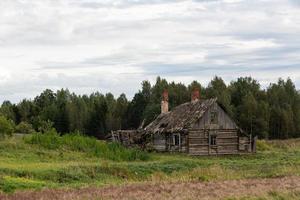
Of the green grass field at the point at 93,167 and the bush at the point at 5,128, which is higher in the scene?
the bush at the point at 5,128

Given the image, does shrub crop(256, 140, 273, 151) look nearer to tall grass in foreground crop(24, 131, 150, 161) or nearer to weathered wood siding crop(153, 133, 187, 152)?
weathered wood siding crop(153, 133, 187, 152)

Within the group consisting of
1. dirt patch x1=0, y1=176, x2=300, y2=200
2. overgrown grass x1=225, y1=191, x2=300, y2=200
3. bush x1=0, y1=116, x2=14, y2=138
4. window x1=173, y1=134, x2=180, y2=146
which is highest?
bush x1=0, y1=116, x2=14, y2=138

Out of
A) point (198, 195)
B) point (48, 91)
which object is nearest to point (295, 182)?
point (198, 195)

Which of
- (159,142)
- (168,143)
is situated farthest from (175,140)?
(159,142)

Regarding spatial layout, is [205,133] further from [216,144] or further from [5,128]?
[5,128]

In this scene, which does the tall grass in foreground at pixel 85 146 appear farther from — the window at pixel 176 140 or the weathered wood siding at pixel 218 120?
the weathered wood siding at pixel 218 120

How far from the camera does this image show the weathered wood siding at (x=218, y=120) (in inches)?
1922

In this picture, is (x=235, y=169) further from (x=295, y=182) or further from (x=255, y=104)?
(x=255, y=104)

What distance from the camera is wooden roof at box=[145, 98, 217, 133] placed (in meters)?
48.9

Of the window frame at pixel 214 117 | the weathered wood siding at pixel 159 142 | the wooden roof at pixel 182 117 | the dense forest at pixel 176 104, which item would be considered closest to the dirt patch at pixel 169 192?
the wooden roof at pixel 182 117

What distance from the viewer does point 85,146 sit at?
43875 millimetres

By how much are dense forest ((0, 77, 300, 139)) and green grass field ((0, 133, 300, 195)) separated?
4188 centimetres

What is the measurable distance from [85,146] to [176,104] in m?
58.6

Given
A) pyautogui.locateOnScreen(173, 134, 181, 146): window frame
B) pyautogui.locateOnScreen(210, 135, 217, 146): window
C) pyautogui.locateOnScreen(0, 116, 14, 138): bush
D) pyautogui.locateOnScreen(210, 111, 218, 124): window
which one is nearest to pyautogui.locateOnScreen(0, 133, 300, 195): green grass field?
pyautogui.locateOnScreen(210, 135, 217, 146): window
